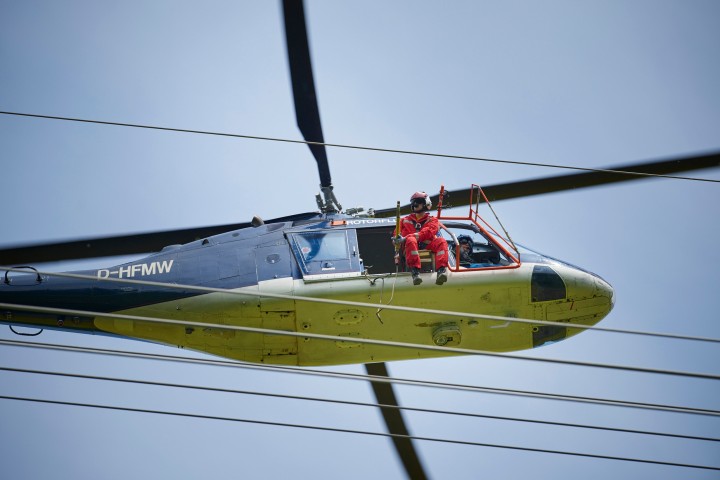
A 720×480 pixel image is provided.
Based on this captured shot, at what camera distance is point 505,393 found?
5.33 metres

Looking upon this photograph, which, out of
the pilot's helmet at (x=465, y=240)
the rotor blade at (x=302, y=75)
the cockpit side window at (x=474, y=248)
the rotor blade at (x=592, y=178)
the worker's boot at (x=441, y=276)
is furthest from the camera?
the pilot's helmet at (x=465, y=240)

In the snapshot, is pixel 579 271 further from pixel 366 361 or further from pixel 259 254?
pixel 259 254

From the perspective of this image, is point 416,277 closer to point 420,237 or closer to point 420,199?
point 420,237

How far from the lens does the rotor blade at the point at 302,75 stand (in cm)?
656

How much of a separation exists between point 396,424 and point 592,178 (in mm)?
3997

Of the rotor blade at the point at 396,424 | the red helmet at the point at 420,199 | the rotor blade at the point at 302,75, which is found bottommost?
the rotor blade at the point at 396,424

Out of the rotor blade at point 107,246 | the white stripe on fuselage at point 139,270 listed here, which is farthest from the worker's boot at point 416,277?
the white stripe on fuselage at point 139,270

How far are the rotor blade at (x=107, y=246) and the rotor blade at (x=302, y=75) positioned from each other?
4.68 ft

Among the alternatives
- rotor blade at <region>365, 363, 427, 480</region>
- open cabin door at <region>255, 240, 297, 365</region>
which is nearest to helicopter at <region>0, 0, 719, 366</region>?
open cabin door at <region>255, 240, 297, 365</region>

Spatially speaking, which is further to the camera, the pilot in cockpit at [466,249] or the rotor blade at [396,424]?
the pilot in cockpit at [466,249]

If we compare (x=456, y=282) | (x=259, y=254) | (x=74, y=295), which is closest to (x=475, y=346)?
(x=456, y=282)

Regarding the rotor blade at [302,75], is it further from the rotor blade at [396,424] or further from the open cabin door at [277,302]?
the rotor blade at [396,424]

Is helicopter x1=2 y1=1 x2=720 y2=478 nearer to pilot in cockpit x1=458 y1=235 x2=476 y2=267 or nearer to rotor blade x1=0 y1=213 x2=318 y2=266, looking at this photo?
rotor blade x1=0 y1=213 x2=318 y2=266

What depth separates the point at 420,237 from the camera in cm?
822
